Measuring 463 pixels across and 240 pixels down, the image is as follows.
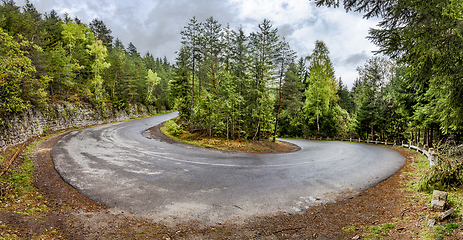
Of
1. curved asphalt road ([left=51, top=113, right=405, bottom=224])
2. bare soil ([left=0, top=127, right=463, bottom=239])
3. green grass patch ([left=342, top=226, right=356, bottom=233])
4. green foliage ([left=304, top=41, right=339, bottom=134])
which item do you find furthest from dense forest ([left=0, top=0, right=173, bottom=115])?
green foliage ([left=304, top=41, right=339, bottom=134])

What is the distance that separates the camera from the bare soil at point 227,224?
378 centimetres

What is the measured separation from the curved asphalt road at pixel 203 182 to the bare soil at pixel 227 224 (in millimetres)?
388

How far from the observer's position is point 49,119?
61.5 ft

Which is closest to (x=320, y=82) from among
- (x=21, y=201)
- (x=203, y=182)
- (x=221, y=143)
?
(x=221, y=143)

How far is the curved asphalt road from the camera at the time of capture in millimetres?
5199

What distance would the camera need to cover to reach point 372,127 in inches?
1035

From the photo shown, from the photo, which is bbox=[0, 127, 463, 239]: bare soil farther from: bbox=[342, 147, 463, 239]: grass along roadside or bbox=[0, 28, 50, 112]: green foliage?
bbox=[0, 28, 50, 112]: green foliage

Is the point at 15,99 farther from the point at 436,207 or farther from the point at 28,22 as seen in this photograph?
the point at 436,207

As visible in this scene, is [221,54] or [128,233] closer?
[128,233]

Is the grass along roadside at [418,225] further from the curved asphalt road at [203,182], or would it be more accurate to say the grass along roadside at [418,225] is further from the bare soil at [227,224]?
the curved asphalt road at [203,182]

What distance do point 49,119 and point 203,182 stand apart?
Result: 20672 millimetres

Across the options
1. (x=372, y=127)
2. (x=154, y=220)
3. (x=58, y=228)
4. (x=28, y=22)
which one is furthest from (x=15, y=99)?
(x=372, y=127)

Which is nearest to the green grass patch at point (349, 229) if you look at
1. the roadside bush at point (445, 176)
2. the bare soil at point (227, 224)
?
the bare soil at point (227, 224)

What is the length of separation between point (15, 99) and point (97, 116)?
52.0 ft
